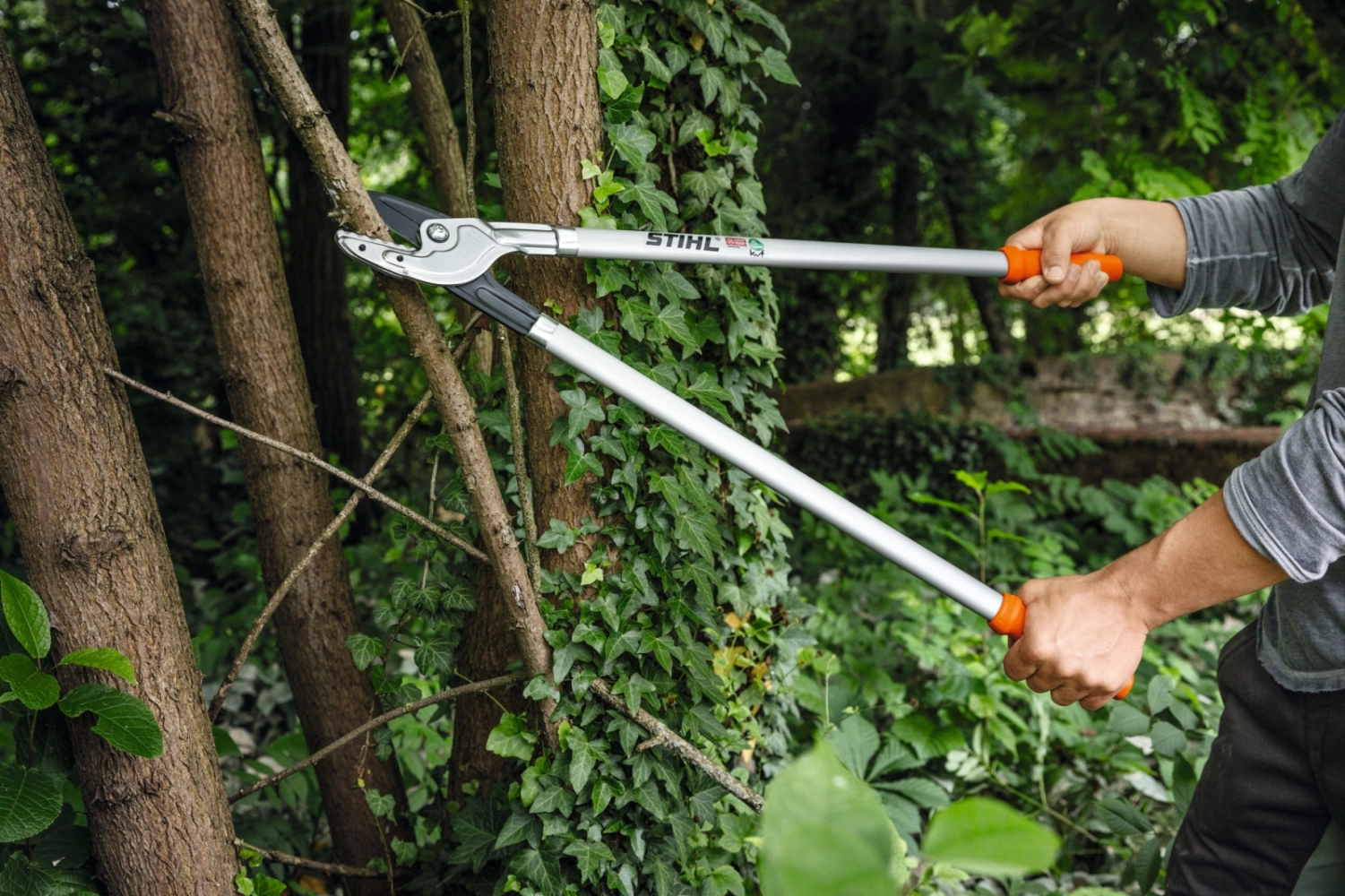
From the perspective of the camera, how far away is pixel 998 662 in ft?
8.82

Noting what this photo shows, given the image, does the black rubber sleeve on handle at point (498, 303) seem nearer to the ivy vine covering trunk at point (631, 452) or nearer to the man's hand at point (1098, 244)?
the ivy vine covering trunk at point (631, 452)

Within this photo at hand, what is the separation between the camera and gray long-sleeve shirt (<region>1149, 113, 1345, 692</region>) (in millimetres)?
1155

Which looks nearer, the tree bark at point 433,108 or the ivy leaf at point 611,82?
the ivy leaf at point 611,82

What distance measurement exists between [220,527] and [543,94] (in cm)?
489

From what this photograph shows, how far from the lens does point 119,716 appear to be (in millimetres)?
1286

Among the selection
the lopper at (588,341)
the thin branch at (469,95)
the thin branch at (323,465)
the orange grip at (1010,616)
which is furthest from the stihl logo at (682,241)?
the orange grip at (1010,616)

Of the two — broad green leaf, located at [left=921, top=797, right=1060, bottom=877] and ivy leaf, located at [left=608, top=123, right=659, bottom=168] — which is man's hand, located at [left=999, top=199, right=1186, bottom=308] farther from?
broad green leaf, located at [left=921, top=797, right=1060, bottom=877]

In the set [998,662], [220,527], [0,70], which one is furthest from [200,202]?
[220,527]

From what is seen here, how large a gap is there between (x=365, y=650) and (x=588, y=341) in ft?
2.63

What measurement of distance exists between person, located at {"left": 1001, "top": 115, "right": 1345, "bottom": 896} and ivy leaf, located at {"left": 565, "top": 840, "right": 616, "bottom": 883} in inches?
30.8

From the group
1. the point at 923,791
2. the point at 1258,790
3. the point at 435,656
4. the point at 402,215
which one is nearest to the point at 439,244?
the point at 402,215

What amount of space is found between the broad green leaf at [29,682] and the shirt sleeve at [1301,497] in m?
1.71

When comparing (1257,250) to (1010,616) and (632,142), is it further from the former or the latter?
(632,142)

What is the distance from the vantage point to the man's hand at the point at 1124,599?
1.23 metres
